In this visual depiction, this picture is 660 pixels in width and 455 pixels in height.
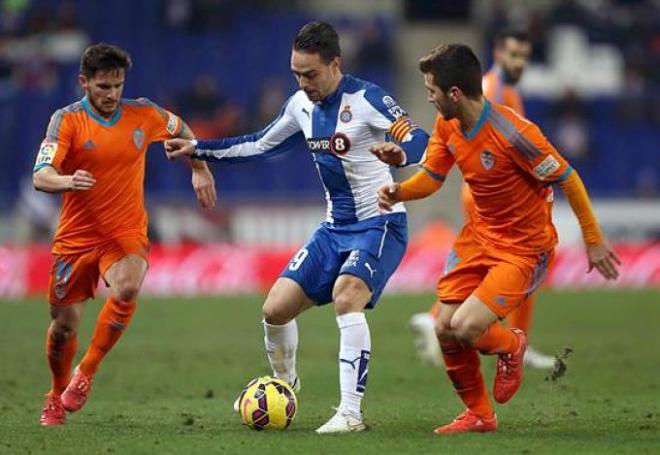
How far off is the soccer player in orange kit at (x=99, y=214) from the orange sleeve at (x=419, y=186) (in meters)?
1.68

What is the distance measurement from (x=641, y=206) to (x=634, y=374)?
526 inches

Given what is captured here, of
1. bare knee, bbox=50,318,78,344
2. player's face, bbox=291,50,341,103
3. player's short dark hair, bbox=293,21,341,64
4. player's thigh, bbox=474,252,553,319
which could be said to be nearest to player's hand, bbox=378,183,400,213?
player's thigh, bbox=474,252,553,319

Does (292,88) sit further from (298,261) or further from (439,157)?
(439,157)

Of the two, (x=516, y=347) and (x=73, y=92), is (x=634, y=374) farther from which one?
(x=73, y=92)

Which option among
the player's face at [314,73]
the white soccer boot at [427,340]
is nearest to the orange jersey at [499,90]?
the white soccer boot at [427,340]

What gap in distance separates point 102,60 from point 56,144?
634 millimetres

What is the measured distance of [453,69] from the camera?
8.26m

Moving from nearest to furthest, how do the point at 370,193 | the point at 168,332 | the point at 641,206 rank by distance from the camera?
the point at 370,193
the point at 168,332
the point at 641,206

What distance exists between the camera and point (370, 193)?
9164mm

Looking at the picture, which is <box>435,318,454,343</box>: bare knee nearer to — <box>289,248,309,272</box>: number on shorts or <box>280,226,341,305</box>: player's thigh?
<box>280,226,341,305</box>: player's thigh

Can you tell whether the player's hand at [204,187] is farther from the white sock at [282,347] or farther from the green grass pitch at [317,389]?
the green grass pitch at [317,389]

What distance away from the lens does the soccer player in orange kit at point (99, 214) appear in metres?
9.32

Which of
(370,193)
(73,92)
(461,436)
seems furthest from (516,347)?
(73,92)

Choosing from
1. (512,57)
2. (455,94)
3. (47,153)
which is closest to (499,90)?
(512,57)
